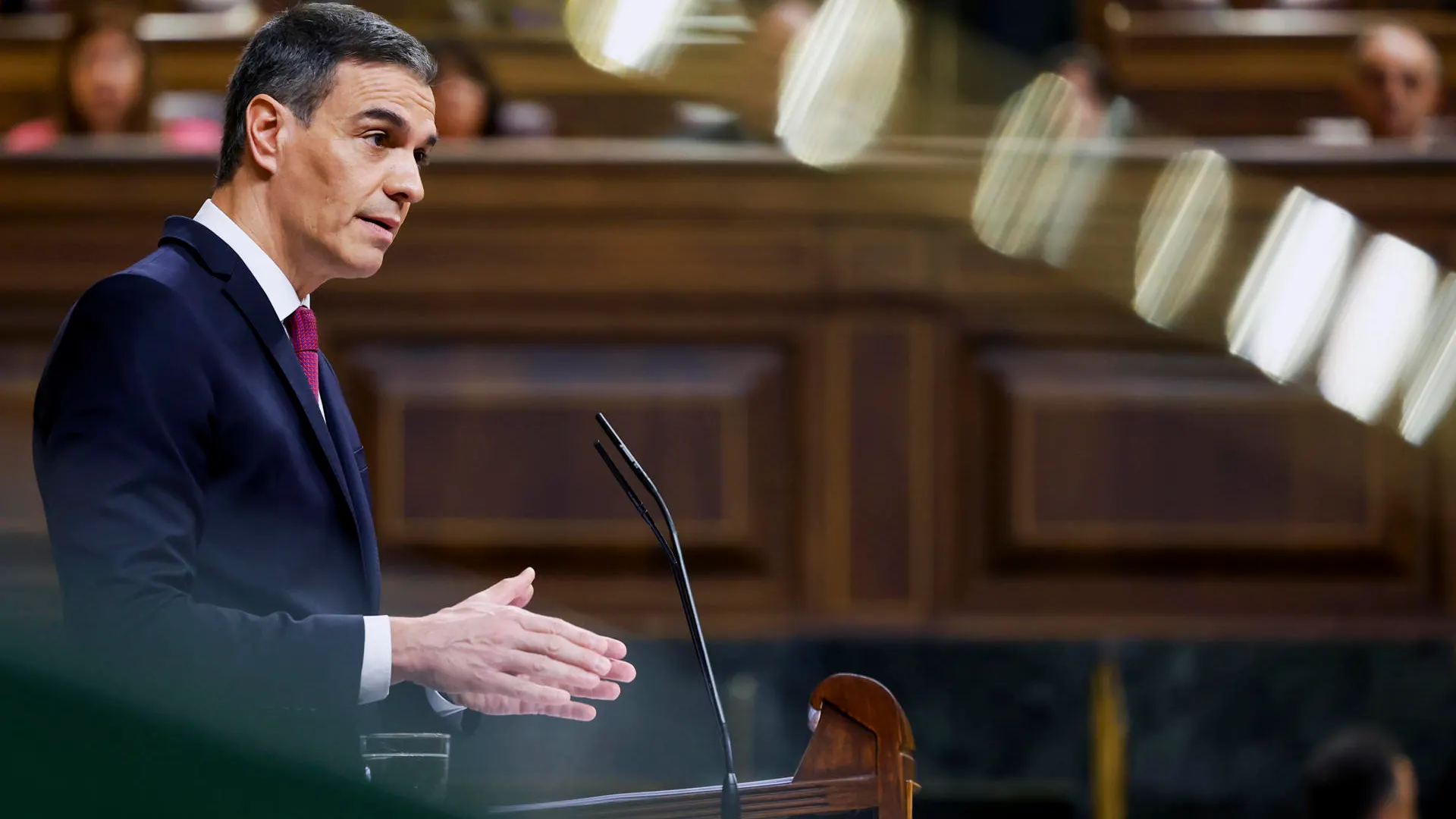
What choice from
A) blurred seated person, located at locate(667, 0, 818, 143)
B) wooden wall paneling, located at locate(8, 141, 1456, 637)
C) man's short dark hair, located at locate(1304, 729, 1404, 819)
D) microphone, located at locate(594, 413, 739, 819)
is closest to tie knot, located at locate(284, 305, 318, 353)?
microphone, located at locate(594, 413, 739, 819)

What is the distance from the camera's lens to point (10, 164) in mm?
1796

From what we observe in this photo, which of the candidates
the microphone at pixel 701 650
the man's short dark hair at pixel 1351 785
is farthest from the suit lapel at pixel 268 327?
the man's short dark hair at pixel 1351 785

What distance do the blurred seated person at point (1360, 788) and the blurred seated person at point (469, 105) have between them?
1.13 metres

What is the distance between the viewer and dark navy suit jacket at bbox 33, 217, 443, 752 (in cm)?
60

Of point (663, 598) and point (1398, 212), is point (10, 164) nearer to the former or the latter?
point (663, 598)

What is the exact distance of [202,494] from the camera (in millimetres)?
639

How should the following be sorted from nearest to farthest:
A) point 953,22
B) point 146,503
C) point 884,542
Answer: point 146,503, point 884,542, point 953,22

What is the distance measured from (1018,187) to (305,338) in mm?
1200

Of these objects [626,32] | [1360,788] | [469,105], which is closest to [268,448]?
[1360,788]

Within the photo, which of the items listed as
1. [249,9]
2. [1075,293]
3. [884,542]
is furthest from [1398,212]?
[249,9]

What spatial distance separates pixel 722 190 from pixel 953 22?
85cm

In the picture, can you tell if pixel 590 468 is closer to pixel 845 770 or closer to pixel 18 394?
pixel 18 394

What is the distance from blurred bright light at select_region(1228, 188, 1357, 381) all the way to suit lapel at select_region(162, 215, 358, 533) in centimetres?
131

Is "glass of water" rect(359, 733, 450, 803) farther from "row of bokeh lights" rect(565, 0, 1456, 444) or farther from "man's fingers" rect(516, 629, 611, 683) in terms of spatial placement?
"row of bokeh lights" rect(565, 0, 1456, 444)
